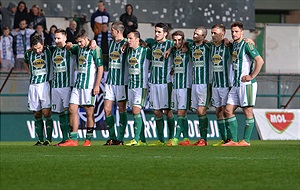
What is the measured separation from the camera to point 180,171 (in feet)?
28.9

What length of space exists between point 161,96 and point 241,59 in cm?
169

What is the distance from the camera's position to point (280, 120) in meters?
22.5

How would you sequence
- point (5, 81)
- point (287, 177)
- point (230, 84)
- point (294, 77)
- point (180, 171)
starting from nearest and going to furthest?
point (287, 177)
point (180, 171)
point (230, 84)
point (5, 81)
point (294, 77)

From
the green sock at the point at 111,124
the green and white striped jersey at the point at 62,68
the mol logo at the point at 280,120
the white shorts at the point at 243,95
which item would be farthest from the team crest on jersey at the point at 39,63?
the mol logo at the point at 280,120

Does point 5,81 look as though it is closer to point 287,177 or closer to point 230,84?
point 230,84

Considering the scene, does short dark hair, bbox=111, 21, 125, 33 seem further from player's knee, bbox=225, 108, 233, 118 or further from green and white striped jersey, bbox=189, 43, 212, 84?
player's knee, bbox=225, 108, 233, 118

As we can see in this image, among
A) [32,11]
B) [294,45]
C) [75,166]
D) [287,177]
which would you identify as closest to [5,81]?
[32,11]

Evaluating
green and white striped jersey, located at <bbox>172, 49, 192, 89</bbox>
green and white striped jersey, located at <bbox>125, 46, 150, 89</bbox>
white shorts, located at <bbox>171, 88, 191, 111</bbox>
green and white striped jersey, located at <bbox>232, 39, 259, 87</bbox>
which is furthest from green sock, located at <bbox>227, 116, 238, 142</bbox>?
green and white striped jersey, located at <bbox>125, 46, 150, 89</bbox>

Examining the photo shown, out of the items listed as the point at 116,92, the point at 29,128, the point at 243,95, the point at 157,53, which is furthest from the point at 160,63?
the point at 29,128

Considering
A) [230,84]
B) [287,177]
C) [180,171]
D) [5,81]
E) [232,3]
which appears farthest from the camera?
[232,3]

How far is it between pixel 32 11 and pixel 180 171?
1502 centimetres

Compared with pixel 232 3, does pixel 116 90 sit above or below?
below

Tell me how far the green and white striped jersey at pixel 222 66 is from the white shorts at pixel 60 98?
2.52 metres

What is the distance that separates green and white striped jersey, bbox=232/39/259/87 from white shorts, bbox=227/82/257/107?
10 cm
